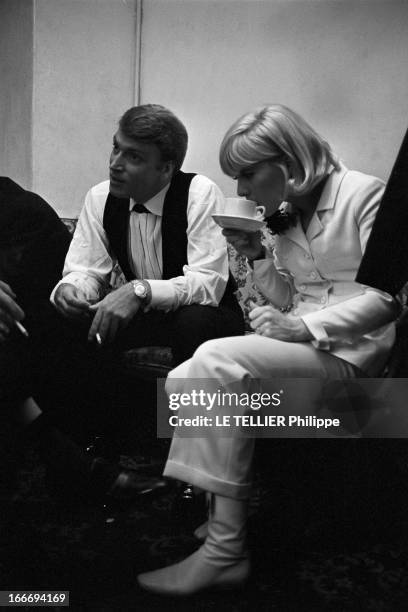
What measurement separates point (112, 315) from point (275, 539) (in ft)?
2.65

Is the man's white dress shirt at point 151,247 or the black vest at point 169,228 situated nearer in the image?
the man's white dress shirt at point 151,247

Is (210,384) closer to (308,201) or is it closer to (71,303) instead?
(308,201)

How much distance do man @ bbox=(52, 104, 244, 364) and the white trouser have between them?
58cm

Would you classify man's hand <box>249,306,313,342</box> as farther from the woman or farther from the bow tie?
the bow tie

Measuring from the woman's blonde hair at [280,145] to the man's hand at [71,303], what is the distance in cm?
76

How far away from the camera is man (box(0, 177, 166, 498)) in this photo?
2006 mm

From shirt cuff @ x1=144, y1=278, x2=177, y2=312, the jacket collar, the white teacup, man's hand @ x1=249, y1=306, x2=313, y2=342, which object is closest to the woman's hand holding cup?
the white teacup

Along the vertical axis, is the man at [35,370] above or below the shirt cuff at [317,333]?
below

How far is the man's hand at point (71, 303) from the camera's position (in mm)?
2299

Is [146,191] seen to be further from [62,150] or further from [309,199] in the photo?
[62,150]

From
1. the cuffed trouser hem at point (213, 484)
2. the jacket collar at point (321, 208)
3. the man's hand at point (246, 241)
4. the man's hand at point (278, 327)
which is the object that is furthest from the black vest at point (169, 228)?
the cuffed trouser hem at point (213, 484)

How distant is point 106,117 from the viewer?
3.85m

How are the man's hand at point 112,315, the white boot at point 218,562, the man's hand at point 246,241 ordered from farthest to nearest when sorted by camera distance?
the man's hand at point 112,315
the man's hand at point 246,241
the white boot at point 218,562

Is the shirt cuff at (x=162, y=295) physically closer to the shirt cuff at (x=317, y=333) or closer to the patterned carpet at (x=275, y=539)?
the patterned carpet at (x=275, y=539)
